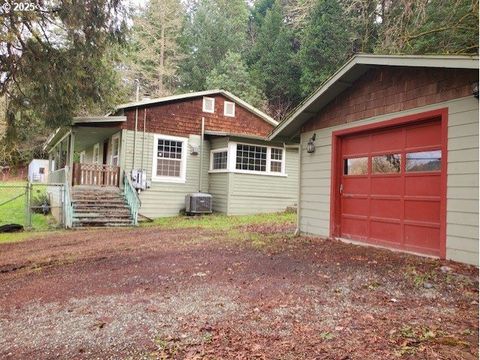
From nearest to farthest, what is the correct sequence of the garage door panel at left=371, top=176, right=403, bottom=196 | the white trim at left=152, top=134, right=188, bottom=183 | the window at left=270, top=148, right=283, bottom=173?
the garage door panel at left=371, top=176, right=403, bottom=196 → the white trim at left=152, top=134, right=188, bottom=183 → the window at left=270, top=148, right=283, bottom=173

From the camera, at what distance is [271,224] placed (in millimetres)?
10906

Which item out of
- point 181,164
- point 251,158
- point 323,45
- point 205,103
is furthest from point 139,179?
point 323,45

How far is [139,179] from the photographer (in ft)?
42.2

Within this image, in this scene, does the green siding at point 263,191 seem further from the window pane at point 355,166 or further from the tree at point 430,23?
the tree at point 430,23

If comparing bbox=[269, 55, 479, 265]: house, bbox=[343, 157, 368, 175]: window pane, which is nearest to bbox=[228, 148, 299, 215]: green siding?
bbox=[269, 55, 479, 265]: house

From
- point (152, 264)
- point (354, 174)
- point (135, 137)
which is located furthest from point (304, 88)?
point (152, 264)

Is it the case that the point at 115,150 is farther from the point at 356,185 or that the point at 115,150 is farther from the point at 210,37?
the point at 210,37

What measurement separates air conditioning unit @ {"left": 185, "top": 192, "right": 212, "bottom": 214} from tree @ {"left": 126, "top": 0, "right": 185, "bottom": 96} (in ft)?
58.5

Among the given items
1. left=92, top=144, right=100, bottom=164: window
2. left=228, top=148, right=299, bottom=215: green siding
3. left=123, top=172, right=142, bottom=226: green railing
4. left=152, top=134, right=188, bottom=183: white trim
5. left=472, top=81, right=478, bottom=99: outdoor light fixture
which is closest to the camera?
left=472, top=81, right=478, bottom=99: outdoor light fixture

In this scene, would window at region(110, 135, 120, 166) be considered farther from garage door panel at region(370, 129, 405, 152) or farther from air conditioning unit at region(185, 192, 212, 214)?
garage door panel at region(370, 129, 405, 152)

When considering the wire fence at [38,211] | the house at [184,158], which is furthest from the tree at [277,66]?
the wire fence at [38,211]

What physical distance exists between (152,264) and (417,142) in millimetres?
4884

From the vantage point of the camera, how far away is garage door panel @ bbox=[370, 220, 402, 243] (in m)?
6.32

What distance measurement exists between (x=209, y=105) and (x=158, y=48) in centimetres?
1838
